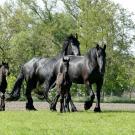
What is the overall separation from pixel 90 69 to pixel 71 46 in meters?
2.44

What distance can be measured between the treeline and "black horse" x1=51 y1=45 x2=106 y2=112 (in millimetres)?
23371

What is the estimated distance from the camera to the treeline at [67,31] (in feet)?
146

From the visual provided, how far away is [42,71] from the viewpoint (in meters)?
21.5

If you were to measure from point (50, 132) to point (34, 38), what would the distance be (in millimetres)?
41339

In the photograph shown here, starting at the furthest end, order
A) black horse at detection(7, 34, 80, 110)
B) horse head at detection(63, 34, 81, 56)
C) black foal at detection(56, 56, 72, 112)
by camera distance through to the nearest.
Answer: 1. horse head at detection(63, 34, 81, 56)
2. black horse at detection(7, 34, 80, 110)
3. black foal at detection(56, 56, 72, 112)

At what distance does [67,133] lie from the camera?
36.9 ft

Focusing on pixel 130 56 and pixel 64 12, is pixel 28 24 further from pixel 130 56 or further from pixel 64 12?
pixel 130 56

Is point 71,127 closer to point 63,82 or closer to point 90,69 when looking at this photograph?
point 63,82

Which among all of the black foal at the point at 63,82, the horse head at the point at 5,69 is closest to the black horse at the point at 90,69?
the black foal at the point at 63,82

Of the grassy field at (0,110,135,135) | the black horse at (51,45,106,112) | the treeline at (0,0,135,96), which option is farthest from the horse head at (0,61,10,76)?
the treeline at (0,0,135,96)

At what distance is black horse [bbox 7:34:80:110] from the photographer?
21.1 m

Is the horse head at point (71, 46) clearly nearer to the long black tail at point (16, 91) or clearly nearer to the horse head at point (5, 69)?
the horse head at point (5, 69)

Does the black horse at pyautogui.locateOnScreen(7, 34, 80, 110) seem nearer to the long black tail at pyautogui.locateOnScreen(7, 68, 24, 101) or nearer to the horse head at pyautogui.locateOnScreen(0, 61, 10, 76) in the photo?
the long black tail at pyautogui.locateOnScreen(7, 68, 24, 101)

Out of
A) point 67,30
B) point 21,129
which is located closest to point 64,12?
point 67,30
